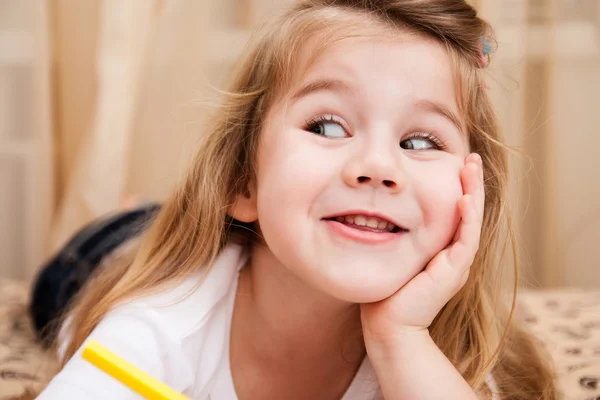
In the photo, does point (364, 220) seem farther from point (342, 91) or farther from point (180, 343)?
point (180, 343)

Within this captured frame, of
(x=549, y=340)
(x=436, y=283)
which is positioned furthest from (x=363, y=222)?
(x=549, y=340)

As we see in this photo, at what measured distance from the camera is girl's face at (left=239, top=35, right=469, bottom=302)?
0.73 m

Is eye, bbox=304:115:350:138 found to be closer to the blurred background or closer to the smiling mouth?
the smiling mouth

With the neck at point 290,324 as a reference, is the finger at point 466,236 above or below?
above

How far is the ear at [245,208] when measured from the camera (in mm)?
885

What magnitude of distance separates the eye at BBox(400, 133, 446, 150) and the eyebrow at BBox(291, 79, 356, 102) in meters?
0.09

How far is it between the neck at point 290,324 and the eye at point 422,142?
0.73 feet

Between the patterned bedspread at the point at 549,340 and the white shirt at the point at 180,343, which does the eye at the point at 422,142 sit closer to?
the white shirt at the point at 180,343

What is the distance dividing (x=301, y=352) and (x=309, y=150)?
305 mm

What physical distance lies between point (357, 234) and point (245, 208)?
0.21 m

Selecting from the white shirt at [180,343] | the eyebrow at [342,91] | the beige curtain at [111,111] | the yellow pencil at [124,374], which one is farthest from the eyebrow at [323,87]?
the beige curtain at [111,111]

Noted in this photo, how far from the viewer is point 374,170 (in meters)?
0.72

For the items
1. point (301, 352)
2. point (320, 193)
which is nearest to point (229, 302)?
point (301, 352)

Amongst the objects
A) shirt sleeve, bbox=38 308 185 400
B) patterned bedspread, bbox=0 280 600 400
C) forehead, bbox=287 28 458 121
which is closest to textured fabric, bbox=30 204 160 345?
patterned bedspread, bbox=0 280 600 400
